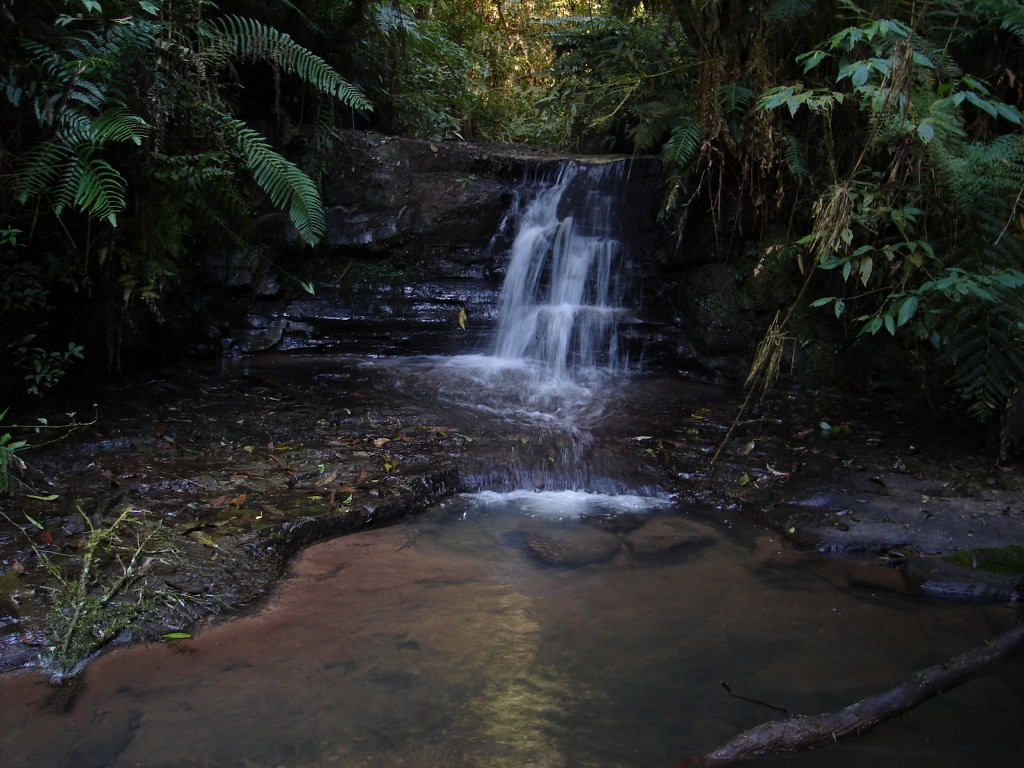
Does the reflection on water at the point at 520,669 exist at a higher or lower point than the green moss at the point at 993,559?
lower

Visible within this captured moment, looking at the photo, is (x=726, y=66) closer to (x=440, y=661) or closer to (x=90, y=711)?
(x=440, y=661)

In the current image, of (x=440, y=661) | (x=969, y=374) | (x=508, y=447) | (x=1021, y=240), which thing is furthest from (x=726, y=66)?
(x=440, y=661)

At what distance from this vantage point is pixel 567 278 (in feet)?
23.9

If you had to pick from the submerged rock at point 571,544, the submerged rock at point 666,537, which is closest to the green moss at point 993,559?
the submerged rock at point 666,537

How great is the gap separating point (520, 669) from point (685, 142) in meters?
4.90

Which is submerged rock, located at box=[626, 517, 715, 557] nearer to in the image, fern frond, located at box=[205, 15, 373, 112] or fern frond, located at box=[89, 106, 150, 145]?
fern frond, located at box=[89, 106, 150, 145]

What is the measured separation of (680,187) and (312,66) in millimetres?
3333

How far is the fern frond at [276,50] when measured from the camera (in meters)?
5.01

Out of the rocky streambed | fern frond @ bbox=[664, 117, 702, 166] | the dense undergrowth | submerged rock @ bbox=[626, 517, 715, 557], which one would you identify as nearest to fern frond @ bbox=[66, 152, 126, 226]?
the dense undergrowth

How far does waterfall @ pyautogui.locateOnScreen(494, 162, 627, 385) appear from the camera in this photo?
269 inches

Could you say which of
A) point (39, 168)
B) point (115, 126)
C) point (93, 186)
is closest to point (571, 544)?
point (93, 186)

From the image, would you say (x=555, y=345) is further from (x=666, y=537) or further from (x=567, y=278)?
(x=666, y=537)

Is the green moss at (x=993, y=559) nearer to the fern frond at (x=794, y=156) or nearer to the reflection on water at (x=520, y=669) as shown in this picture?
the reflection on water at (x=520, y=669)

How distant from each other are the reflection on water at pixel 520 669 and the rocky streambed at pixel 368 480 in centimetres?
21
